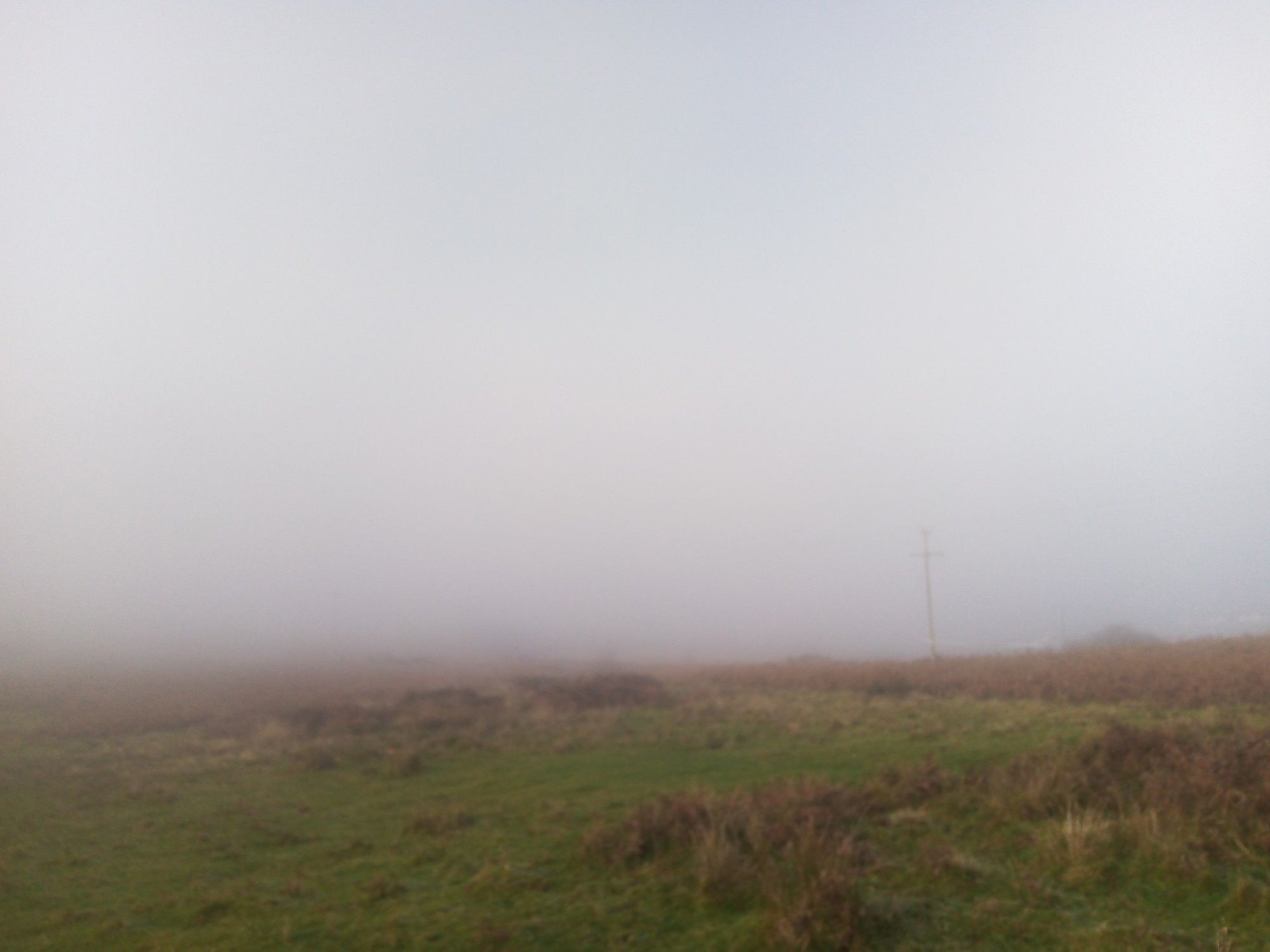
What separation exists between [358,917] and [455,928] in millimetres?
1395

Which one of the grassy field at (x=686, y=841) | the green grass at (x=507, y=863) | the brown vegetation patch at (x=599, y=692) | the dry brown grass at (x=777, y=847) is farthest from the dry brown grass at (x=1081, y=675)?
the dry brown grass at (x=777, y=847)

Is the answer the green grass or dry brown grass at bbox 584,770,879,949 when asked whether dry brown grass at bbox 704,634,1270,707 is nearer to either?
the green grass

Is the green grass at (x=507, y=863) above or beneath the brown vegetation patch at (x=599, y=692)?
above

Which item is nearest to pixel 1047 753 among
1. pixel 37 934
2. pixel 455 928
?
pixel 455 928

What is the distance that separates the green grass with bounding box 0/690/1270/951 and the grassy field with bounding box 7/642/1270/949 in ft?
0.15

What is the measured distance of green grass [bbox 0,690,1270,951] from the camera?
8438 millimetres

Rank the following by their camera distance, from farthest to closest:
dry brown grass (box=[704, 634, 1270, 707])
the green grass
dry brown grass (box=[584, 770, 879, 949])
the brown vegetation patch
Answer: the brown vegetation patch, dry brown grass (box=[704, 634, 1270, 707]), the green grass, dry brown grass (box=[584, 770, 879, 949])

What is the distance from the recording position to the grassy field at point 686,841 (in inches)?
333

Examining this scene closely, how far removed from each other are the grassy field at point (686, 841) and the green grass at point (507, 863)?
5 centimetres

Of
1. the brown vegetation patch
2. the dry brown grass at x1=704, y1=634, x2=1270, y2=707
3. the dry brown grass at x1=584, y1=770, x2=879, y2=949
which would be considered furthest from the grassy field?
the brown vegetation patch

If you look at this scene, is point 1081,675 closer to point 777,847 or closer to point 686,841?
point 777,847

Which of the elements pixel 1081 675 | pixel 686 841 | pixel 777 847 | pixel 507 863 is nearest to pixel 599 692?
pixel 1081 675

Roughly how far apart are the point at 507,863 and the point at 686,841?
8.20ft

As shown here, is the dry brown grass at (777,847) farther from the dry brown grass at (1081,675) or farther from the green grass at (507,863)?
the dry brown grass at (1081,675)
